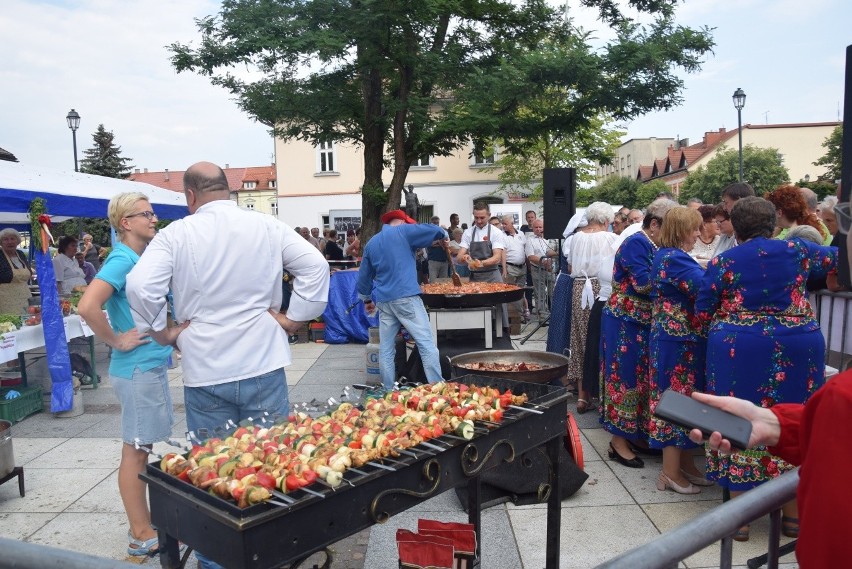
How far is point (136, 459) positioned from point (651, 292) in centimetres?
354

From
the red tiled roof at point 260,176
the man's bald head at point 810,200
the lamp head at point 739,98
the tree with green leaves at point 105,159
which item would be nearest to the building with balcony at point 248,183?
the red tiled roof at point 260,176

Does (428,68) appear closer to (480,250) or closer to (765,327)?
(480,250)

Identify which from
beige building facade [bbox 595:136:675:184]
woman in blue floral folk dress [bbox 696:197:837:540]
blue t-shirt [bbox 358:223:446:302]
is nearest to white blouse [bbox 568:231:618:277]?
blue t-shirt [bbox 358:223:446:302]

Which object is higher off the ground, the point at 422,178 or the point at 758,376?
the point at 422,178

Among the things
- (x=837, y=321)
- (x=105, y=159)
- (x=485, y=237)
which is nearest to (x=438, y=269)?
(x=485, y=237)

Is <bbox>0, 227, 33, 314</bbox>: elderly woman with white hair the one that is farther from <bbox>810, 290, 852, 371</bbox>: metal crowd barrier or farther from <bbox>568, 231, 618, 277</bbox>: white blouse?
<bbox>810, 290, 852, 371</bbox>: metal crowd barrier

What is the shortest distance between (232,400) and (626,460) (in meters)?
3.35

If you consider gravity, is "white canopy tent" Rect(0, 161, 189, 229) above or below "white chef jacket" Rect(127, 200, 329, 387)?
above

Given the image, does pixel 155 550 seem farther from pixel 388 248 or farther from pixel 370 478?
pixel 388 248

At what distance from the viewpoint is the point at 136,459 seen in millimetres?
3742

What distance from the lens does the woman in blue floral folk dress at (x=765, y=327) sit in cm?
378

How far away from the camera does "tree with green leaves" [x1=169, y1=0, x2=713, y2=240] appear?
1166cm

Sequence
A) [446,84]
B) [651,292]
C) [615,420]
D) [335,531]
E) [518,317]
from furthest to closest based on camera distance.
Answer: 1. [446,84]
2. [518,317]
3. [615,420]
4. [651,292]
5. [335,531]

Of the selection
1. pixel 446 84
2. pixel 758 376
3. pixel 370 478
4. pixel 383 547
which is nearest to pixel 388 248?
pixel 383 547
